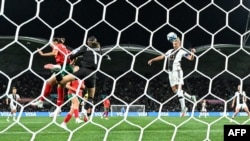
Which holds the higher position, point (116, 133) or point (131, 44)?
point (131, 44)

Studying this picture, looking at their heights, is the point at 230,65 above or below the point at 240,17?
below

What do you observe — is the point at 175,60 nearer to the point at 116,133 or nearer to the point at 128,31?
the point at 116,133

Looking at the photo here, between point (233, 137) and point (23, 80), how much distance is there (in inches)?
337

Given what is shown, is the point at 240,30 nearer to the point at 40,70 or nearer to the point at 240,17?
the point at 240,17

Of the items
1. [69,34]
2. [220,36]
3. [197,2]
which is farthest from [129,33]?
Result: [197,2]

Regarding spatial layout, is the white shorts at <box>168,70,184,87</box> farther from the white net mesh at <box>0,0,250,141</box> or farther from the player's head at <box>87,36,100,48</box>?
the player's head at <box>87,36,100,48</box>

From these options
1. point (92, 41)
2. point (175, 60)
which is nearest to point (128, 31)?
point (175, 60)

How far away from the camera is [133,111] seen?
391 inches

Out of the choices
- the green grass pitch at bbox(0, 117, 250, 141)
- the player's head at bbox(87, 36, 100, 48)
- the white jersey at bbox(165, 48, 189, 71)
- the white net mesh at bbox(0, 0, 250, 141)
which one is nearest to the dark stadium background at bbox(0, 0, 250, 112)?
the white net mesh at bbox(0, 0, 250, 141)

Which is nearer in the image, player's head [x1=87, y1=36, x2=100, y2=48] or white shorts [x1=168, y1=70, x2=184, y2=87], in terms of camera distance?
player's head [x1=87, y1=36, x2=100, y2=48]

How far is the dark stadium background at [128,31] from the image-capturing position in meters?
5.09

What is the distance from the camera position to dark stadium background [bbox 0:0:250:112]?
509 cm

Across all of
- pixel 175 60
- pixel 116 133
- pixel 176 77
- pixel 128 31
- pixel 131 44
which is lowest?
pixel 116 133

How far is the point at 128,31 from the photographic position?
24.0ft
